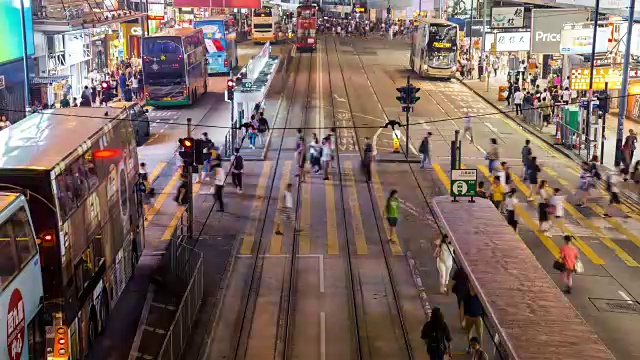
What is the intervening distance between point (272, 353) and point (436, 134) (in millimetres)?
23500

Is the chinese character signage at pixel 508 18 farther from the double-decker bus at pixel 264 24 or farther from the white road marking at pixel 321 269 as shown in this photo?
the white road marking at pixel 321 269

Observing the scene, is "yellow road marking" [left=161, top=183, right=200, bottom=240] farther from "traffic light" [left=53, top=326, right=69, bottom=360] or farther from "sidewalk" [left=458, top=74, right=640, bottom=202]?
"sidewalk" [left=458, top=74, right=640, bottom=202]

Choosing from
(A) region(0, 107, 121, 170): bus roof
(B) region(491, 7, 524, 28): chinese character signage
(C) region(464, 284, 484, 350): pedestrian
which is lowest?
(C) region(464, 284, 484, 350): pedestrian

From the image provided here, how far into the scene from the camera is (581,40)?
37.2 m

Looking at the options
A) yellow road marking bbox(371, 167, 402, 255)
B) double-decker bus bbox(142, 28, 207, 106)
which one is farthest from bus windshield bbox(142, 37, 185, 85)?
yellow road marking bbox(371, 167, 402, 255)

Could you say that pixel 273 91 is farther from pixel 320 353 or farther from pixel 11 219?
pixel 11 219

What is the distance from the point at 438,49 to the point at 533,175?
3061 cm

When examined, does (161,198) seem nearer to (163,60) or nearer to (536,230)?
(536,230)

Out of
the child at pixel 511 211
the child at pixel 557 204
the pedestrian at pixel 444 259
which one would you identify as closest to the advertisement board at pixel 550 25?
the child at pixel 557 204

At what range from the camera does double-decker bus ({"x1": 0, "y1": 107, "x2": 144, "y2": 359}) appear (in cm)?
1289

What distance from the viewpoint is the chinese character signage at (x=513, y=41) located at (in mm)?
46062

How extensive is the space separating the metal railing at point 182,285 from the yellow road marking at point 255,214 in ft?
5.20

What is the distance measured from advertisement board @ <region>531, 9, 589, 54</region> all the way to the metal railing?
23412mm

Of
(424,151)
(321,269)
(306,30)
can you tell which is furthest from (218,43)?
(321,269)
